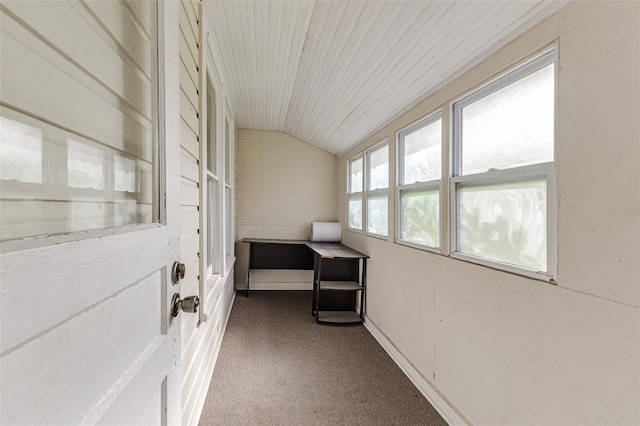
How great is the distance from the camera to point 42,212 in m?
0.47

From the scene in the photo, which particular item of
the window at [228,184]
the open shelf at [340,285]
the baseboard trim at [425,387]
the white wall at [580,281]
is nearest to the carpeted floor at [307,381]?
the baseboard trim at [425,387]

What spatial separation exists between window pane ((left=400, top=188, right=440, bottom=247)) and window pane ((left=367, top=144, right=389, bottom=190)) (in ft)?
1.59

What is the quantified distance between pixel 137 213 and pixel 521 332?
1.67 m

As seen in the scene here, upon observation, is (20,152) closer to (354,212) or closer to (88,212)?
(88,212)

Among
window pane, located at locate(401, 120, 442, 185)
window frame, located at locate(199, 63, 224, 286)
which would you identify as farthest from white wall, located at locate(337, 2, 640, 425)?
window frame, located at locate(199, 63, 224, 286)

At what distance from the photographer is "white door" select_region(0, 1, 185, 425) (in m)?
0.39

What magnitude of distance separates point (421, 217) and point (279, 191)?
288cm

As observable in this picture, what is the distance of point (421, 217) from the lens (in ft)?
7.91

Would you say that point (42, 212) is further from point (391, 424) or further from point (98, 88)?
point (391, 424)

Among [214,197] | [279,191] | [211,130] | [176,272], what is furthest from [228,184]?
[176,272]

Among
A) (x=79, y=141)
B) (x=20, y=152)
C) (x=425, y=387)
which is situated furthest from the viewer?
(x=425, y=387)

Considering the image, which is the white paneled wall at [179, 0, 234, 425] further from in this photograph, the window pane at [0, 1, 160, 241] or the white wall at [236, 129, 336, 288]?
the white wall at [236, 129, 336, 288]

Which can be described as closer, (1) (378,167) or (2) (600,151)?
(2) (600,151)

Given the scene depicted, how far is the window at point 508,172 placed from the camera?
1.32 meters
